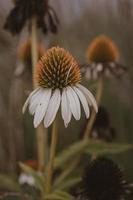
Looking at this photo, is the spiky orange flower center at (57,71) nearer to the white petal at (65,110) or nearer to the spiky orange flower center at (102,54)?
the white petal at (65,110)

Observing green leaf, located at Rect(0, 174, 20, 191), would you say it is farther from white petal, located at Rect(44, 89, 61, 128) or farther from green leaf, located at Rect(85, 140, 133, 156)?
white petal, located at Rect(44, 89, 61, 128)

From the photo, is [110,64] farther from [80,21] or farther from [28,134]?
[80,21]

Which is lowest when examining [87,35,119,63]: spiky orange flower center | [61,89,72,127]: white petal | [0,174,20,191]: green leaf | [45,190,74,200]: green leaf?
[0,174,20,191]: green leaf

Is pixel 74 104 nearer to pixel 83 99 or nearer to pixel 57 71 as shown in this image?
pixel 83 99

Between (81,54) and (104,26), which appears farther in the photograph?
(104,26)

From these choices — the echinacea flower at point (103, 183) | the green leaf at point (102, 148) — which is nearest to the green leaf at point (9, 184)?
the green leaf at point (102, 148)

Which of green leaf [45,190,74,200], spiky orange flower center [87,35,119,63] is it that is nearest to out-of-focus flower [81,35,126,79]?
spiky orange flower center [87,35,119,63]

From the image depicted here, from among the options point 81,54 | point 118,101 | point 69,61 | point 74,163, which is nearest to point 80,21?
point 81,54
